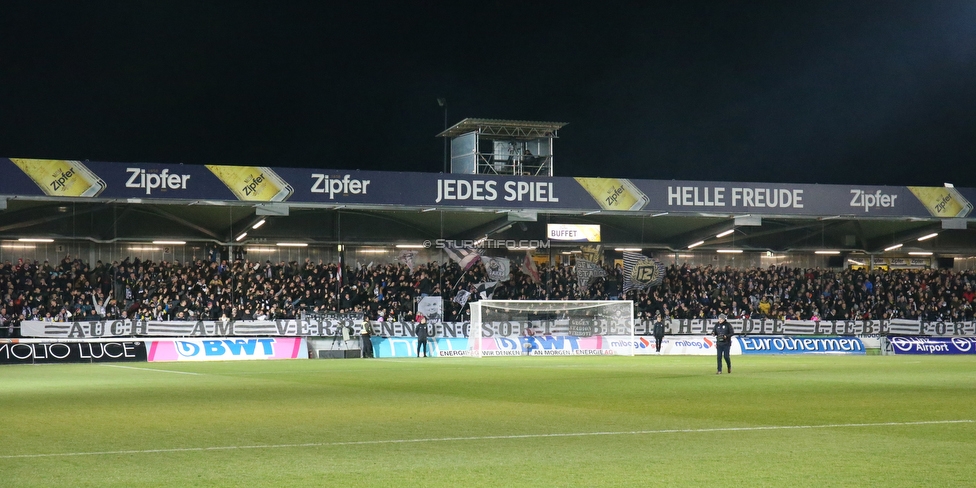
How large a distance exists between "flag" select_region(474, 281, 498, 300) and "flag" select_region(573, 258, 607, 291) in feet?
14.3

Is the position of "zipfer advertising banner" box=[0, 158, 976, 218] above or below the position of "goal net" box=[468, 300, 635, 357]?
above

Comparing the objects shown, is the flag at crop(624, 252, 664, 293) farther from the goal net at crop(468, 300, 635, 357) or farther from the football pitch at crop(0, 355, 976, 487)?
the football pitch at crop(0, 355, 976, 487)

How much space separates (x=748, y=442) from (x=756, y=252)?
43026 millimetres

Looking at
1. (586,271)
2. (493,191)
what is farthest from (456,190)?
(586,271)

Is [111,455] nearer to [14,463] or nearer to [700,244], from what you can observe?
[14,463]

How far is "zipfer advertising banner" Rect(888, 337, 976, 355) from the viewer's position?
4294cm

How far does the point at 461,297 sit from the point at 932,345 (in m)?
19.6

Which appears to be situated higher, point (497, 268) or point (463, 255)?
point (463, 255)

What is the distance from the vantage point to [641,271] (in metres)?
49.5

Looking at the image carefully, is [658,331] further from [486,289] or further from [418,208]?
[418,208]

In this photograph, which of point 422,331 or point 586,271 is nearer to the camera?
point 422,331

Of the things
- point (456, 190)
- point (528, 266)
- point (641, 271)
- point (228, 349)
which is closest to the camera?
point (228, 349)

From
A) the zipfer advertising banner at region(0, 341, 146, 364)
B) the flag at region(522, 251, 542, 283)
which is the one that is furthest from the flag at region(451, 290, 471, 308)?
the zipfer advertising banner at region(0, 341, 146, 364)

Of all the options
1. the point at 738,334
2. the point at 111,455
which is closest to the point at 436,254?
the point at 738,334
